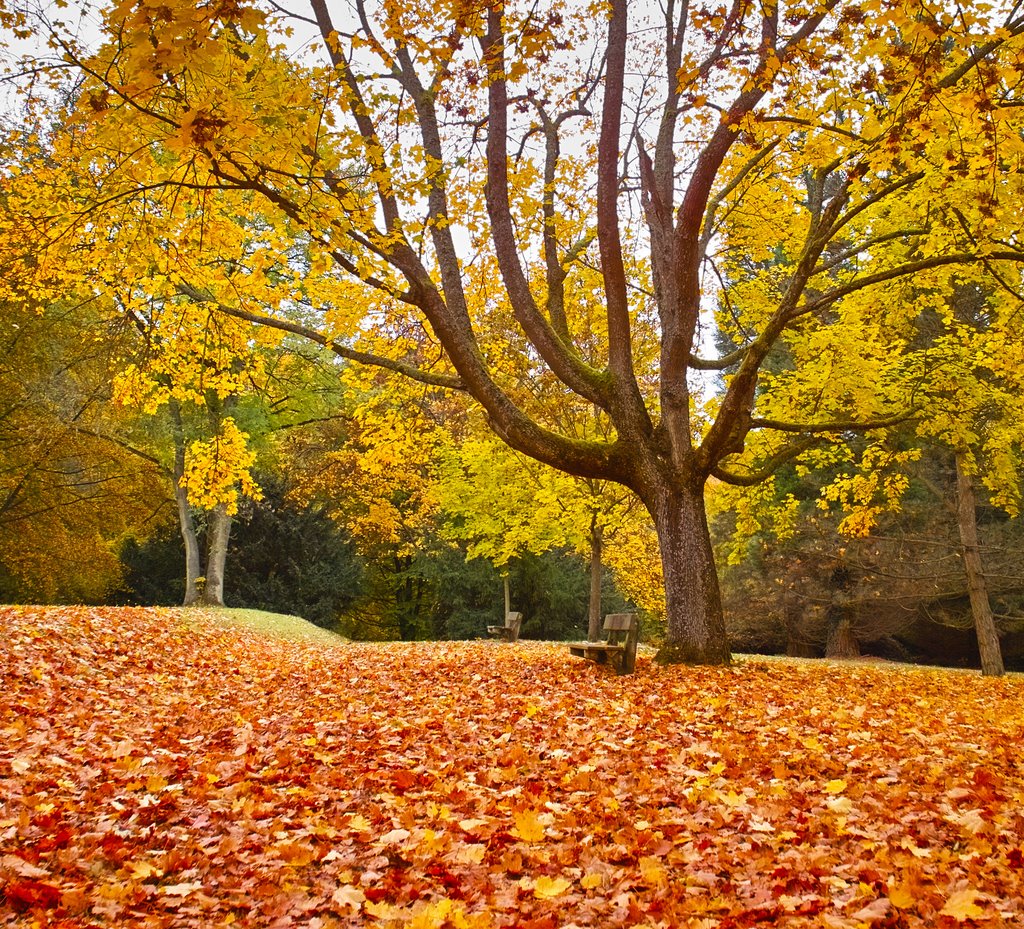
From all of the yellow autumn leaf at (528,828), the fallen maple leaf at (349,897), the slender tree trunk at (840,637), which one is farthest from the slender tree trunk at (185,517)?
the fallen maple leaf at (349,897)

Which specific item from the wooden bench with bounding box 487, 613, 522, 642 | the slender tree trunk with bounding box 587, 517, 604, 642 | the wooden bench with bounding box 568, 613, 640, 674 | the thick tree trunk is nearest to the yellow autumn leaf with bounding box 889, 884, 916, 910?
the wooden bench with bounding box 568, 613, 640, 674

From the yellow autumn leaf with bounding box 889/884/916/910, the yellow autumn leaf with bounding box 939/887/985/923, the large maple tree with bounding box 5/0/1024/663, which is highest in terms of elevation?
the large maple tree with bounding box 5/0/1024/663

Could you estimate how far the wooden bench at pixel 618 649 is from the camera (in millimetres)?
8891

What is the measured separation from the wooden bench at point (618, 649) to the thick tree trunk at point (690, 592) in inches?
22.2

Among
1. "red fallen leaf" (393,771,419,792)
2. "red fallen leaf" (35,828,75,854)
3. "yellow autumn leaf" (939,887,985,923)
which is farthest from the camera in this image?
"red fallen leaf" (393,771,419,792)

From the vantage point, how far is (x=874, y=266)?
13.0 metres

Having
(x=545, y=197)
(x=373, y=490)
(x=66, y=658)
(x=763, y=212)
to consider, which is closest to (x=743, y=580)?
(x=373, y=490)

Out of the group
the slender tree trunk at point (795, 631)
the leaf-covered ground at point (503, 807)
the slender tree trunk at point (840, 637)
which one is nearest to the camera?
the leaf-covered ground at point (503, 807)

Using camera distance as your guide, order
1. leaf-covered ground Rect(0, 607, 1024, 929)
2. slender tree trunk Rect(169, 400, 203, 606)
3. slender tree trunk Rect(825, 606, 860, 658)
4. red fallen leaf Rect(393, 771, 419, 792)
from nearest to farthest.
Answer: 1. leaf-covered ground Rect(0, 607, 1024, 929)
2. red fallen leaf Rect(393, 771, 419, 792)
3. slender tree trunk Rect(169, 400, 203, 606)
4. slender tree trunk Rect(825, 606, 860, 658)

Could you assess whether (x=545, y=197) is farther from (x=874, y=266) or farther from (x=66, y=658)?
(x=66, y=658)

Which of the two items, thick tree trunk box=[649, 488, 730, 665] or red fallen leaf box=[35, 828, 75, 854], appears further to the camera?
thick tree trunk box=[649, 488, 730, 665]

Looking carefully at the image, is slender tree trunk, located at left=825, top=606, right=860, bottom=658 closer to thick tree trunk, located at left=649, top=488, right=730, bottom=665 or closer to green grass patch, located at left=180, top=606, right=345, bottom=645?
green grass patch, located at left=180, top=606, right=345, bottom=645

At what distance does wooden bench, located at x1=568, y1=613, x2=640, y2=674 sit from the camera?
29.2ft

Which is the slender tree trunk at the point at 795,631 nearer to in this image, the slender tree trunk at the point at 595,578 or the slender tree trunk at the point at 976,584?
the slender tree trunk at the point at 595,578
